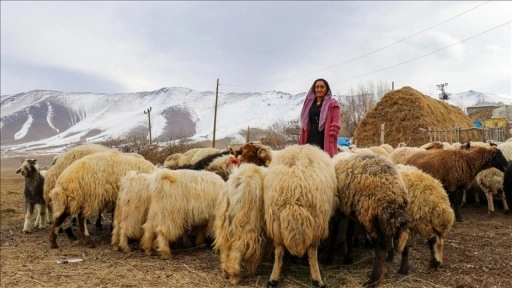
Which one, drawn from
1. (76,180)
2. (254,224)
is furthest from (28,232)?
(254,224)

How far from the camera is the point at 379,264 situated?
484 cm

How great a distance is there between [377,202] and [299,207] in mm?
953

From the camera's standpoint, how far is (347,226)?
612cm

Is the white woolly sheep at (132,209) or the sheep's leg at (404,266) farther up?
the white woolly sheep at (132,209)

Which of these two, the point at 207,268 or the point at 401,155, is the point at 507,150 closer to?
the point at 401,155

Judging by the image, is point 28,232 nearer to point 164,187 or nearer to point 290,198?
point 164,187

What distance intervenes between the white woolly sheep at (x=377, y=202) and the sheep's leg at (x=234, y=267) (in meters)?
1.56

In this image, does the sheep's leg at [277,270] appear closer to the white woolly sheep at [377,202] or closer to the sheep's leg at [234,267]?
the sheep's leg at [234,267]

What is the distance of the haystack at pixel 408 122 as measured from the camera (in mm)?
21812

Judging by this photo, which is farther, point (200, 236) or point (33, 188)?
point (33, 188)

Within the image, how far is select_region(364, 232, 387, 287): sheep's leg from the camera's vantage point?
4781mm

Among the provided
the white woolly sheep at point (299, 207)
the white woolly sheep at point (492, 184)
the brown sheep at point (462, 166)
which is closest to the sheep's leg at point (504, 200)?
the white woolly sheep at point (492, 184)

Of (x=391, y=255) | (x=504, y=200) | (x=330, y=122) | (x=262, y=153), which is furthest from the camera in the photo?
(x=504, y=200)

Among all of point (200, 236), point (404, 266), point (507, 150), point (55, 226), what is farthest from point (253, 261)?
point (507, 150)
